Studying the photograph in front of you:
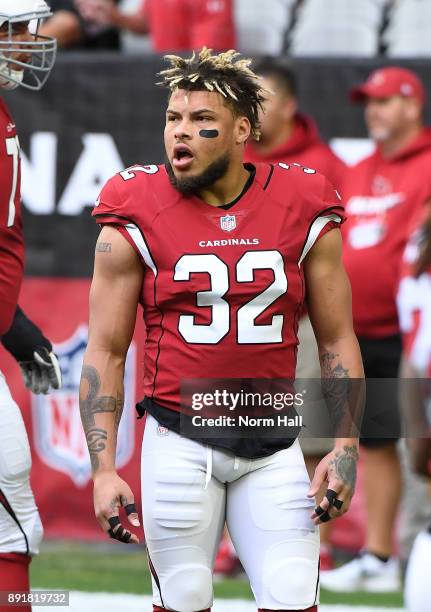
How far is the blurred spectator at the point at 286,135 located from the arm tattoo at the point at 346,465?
9.18 ft

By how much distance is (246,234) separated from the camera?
3.66 meters

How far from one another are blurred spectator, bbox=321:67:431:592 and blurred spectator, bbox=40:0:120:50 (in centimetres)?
200

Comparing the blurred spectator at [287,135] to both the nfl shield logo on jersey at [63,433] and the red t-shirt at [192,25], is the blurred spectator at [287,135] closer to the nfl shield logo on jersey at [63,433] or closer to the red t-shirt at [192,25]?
the red t-shirt at [192,25]

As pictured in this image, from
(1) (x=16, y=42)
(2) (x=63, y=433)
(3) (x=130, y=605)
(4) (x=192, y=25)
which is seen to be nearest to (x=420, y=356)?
(1) (x=16, y=42)

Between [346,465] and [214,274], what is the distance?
64 centimetres

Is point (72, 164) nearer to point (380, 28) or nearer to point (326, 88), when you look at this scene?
point (326, 88)

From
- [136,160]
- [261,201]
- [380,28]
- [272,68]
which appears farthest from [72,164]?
[261,201]

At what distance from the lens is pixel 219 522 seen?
144 inches

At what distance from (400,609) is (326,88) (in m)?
2.66

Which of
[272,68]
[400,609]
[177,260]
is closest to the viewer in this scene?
[177,260]

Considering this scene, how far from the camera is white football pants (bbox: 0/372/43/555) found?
406 cm

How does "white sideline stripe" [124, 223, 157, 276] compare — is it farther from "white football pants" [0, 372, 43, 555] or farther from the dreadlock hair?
"white football pants" [0, 372, 43, 555]

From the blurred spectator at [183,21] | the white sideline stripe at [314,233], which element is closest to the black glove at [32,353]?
the white sideline stripe at [314,233]

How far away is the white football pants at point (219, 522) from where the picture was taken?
3.57m
